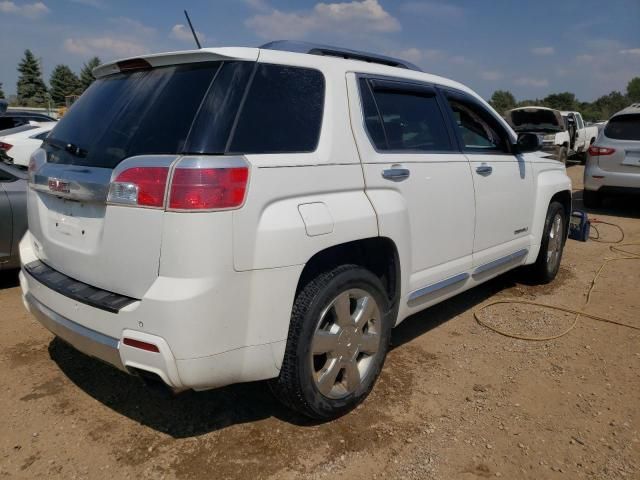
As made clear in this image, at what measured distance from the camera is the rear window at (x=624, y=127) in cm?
888

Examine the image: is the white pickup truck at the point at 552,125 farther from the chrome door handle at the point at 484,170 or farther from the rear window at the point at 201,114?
the rear window at the point at 201,114

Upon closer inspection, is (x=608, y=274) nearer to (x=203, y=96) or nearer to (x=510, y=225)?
(x=510, y=225)

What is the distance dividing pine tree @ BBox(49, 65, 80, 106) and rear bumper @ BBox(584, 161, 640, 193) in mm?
81543

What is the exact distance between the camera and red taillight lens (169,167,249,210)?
210 cm

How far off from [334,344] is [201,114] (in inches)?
50.8

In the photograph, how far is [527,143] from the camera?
14.1ft

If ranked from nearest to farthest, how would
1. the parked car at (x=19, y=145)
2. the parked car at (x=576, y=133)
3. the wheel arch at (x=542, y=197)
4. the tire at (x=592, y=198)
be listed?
the wheel arch at (x=542, y=197)
the parked car at (x=19, y=145)
the tire at (x=592, y=198)
the parked car at (x=576, y=133)

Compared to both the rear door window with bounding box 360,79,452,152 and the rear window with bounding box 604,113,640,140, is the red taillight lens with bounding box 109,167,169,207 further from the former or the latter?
the rear window with bounding box 604,113,640,140

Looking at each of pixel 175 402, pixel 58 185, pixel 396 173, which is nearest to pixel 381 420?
pixel 175 402

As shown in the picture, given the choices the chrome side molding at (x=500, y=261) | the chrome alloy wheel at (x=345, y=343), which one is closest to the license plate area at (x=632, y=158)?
the chrome side molding at (x=500, y=261)

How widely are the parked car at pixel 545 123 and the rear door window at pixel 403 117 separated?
12.8 m

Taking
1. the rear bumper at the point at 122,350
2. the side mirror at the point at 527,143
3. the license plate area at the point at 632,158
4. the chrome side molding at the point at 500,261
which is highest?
the side mirror at the point at 527,143

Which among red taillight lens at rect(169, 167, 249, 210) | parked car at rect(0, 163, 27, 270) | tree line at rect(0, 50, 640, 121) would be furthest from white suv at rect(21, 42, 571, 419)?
tree line at rect(0, 50, 640, 121)

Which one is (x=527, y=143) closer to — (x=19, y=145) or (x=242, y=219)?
(x=242, y=219)
